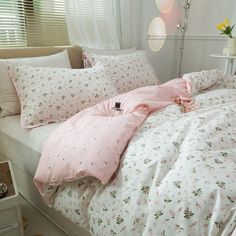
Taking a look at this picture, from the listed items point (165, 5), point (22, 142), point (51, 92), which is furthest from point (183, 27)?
point (22, 142)

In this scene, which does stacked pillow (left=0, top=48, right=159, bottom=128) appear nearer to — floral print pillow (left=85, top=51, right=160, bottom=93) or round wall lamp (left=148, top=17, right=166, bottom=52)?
floral print pillow (left=85, top=51, right=160, bottom=93)

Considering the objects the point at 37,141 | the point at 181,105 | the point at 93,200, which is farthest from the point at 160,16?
the point at 93,200

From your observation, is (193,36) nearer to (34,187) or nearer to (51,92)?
(51,92)

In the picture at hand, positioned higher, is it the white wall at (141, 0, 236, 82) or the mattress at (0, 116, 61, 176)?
the white wall at (141, 0, 236, 82)

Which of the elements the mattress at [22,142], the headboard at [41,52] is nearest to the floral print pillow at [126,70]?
the headboard at [41,52]

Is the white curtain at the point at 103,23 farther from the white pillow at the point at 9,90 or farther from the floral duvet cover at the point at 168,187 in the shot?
the floral duvet cover at the point at 168,187

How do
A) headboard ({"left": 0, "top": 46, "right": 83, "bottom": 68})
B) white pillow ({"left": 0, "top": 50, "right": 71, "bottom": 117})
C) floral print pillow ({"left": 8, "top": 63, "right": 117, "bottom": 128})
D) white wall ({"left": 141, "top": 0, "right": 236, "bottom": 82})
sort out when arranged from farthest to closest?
1. white wall ({"left": 141, "top": 0, "right": 236, "bottom": 82})
2. headboard ({"left": 0, "top": 46, "right": 83, "bottom": 68})
3. white pillow ({"left": 0, "top": 50, "right": 71, "bottom": 117})
4. floral print pillow ({"left": 8, "top": 63, "right": 117, "bottom": 128})

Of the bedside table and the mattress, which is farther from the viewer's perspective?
the mattress

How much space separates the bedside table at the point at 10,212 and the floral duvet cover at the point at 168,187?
0.18 m

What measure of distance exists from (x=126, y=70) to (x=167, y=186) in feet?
4.33

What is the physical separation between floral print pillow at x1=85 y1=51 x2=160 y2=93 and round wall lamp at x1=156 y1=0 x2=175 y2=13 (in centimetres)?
118

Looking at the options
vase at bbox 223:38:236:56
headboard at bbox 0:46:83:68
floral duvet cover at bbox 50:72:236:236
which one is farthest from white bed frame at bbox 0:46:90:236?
vase at bbox 223:38:236:56

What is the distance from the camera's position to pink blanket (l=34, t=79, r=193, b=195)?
0.96m

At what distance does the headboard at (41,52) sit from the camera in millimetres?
1705
